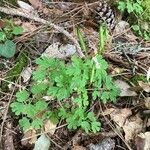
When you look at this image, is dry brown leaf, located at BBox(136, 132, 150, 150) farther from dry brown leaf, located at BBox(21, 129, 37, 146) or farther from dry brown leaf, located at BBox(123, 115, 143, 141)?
dry brown leaf, located at BBox(21, 129, 37, 146)

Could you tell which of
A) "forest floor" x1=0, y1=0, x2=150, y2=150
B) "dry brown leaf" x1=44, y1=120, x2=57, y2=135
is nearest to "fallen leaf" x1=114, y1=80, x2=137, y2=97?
"forest floor" x1=0, y1=0, x2=150, y2=150

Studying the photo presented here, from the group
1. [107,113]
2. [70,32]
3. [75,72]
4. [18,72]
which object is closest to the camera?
[75,72]

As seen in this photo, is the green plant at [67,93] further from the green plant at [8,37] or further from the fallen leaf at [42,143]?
the green plant at [8,37]

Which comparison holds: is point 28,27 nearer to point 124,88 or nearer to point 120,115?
point 124,88

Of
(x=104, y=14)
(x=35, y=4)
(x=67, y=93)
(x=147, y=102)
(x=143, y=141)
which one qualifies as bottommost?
(x=143, y=141)

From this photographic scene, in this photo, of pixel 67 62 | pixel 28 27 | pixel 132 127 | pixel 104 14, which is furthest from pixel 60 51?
pixel 132 127

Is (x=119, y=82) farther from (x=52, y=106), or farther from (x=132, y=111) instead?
(x=52, y=106)

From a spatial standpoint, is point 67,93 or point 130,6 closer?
point 67,93

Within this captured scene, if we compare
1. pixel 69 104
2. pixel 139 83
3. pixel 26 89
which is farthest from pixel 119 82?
pixel 26 89
